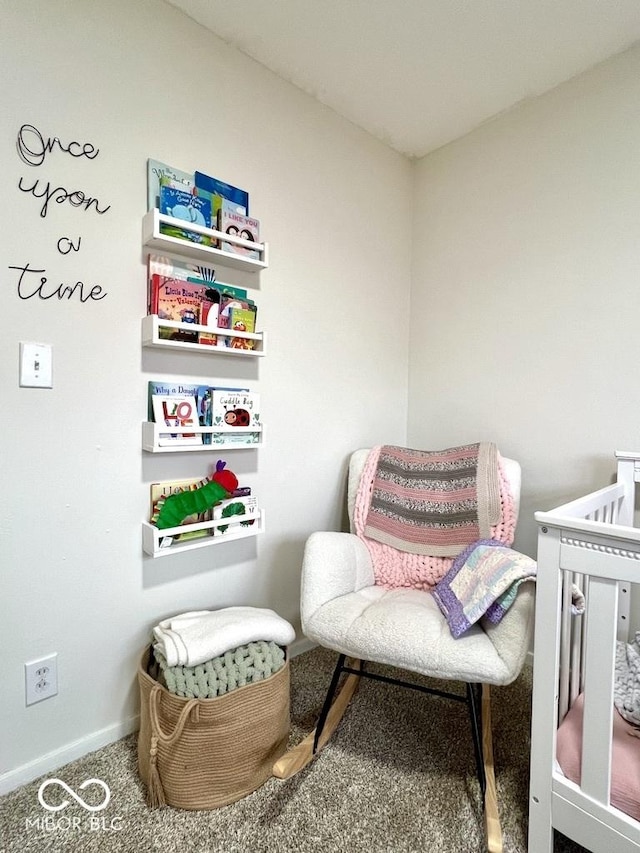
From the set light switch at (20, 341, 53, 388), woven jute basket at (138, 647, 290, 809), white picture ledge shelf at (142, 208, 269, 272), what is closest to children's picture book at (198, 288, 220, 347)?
white picture ledge shelf at (142, 208, 269, 272)

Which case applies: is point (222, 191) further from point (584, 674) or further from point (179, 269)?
point (584, 674)

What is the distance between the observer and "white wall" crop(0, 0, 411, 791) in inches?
47.3

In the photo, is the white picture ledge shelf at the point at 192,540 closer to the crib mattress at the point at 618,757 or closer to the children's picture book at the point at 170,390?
the children's picture book at the point at 170,390

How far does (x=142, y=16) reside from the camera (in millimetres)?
1358

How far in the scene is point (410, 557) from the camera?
5.41ft

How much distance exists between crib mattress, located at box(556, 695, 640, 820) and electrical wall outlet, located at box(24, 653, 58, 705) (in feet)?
4.33

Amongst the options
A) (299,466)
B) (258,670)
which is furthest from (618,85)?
(258,670)

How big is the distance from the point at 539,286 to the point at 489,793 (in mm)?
1662

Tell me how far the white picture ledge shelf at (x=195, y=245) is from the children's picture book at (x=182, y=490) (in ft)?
2.41

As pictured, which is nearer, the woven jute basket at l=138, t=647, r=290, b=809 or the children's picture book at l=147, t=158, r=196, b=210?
the woven jute basket at l=138, t=647, r=290, b=809

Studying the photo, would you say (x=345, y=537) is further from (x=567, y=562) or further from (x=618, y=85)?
(x=618, y=85)

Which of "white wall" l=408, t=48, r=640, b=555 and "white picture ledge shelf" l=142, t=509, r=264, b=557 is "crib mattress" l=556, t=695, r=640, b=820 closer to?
"white wall" l=408, t=48, r=640, b=555

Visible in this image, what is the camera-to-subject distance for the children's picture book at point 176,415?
138 cm

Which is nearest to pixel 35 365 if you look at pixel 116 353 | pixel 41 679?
pixel 116 353
